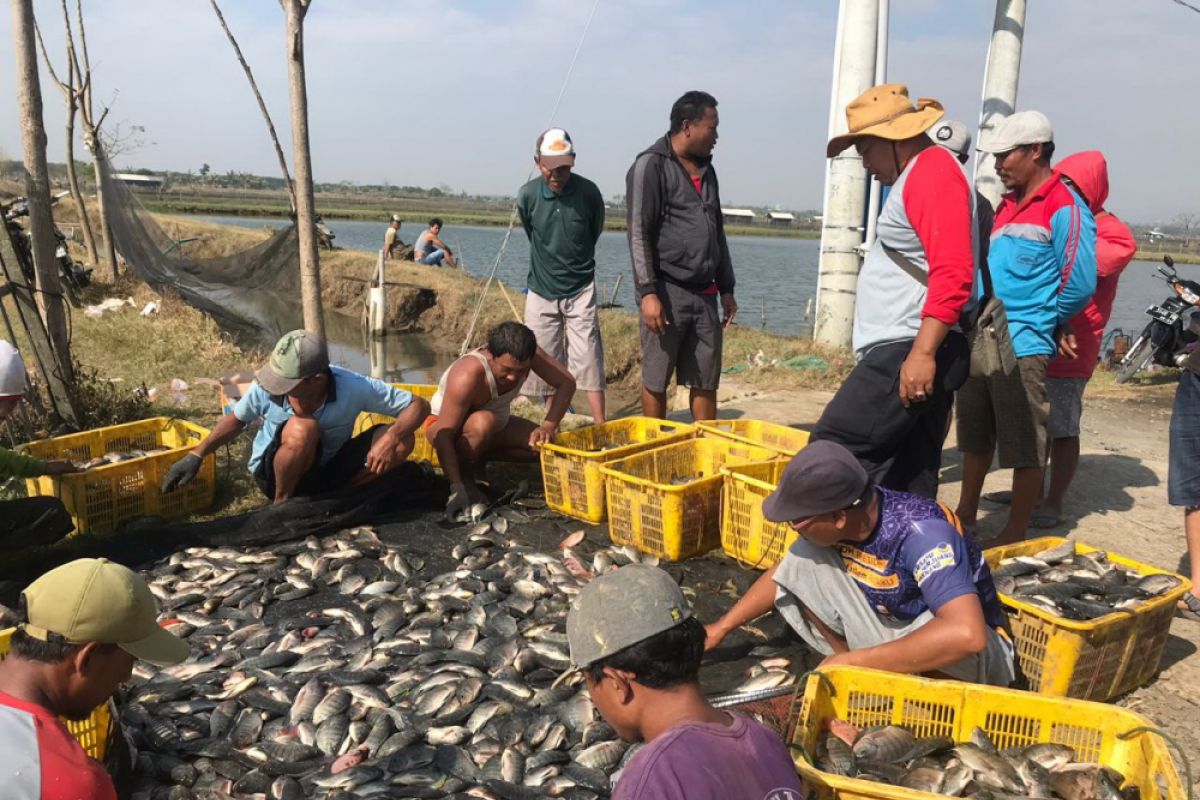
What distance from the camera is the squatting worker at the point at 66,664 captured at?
1.79 metres

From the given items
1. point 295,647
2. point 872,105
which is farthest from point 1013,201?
point 295,647

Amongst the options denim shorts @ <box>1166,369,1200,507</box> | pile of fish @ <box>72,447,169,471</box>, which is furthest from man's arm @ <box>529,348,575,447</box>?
denim shorts @ <box>1166,369,1200,507</box>

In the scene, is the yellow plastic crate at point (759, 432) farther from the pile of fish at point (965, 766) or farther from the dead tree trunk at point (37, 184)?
the dead tree trunk at point (37, 184)

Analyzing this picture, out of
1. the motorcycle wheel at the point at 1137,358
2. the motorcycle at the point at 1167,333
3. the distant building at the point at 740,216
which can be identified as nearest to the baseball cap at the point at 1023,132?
the motorcycle at the point at 1167,333

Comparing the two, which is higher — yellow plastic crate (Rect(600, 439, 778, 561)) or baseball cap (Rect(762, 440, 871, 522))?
baseball cap (Rect(762, 440, 871, 522))

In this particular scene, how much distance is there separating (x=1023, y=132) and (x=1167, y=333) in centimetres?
775

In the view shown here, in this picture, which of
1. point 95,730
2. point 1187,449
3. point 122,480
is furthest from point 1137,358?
point 95,730

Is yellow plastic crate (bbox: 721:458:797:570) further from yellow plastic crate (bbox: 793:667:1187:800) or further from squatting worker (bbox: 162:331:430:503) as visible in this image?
squatting worker (bbox: 162:331:430:503)

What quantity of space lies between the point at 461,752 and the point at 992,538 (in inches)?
130

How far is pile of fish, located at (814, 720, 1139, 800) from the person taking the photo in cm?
249

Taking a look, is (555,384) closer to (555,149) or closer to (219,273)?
(555,149)

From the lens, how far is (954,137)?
12.3 ft

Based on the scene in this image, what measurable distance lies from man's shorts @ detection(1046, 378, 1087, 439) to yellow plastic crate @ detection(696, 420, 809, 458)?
1365mm

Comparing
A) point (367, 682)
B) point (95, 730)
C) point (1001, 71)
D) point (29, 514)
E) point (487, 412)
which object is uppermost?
point (1001, 71)
